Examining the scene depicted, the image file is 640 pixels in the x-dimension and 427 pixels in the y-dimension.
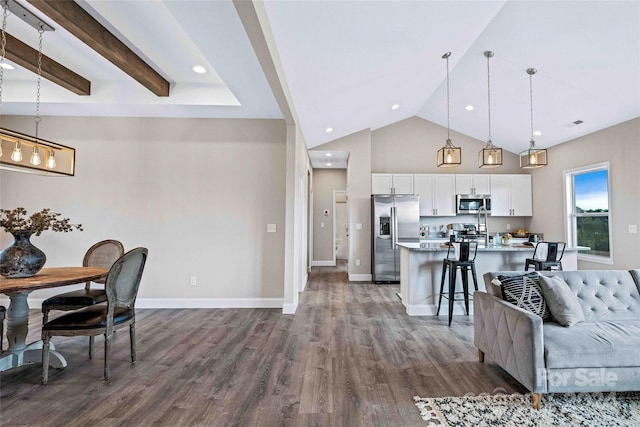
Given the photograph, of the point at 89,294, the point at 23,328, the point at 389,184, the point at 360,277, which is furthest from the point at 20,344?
the point at 389,184

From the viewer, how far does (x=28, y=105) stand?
155 inches

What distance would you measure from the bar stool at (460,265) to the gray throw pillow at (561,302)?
52.2 inches

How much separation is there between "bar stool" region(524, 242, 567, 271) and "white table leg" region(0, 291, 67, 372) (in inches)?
192

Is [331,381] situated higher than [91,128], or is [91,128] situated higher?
[91,128]

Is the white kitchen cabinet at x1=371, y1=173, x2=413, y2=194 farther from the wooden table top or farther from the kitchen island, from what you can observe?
the wooden table top

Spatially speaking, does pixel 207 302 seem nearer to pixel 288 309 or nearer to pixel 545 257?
pixel 288 309

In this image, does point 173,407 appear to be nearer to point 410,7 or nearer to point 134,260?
point 134,260

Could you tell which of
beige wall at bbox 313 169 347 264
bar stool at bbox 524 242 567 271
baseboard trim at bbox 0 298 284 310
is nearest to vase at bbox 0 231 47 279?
baseboard trim at bbox 0 298 284 310

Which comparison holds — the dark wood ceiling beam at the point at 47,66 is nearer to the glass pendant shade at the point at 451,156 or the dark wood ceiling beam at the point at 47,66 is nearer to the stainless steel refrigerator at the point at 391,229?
the glass pendant shade at the point at 451,156

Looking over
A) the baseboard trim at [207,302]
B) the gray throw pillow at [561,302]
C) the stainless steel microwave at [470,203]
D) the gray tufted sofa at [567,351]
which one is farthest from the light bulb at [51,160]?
the stainless steel microwave at [470,203]

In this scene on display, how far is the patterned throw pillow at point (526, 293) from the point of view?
230 cm

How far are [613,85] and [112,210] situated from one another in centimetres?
704

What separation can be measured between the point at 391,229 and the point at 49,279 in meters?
5.11

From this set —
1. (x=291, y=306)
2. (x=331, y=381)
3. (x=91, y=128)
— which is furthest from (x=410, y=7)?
(x=91, y=128)
